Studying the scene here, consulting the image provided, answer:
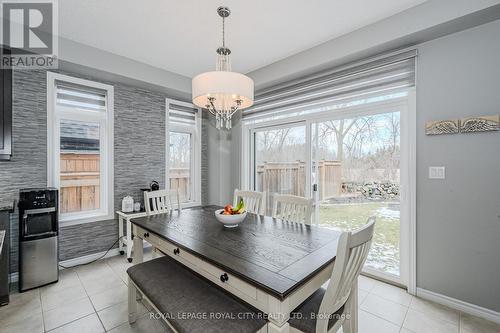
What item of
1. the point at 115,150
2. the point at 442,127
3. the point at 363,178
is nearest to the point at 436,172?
the point at 442,127

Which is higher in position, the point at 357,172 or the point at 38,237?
the point at 357,172

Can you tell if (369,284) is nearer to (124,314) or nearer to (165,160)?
(124,314)

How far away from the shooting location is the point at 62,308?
2.00m

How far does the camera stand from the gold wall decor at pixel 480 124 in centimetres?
181

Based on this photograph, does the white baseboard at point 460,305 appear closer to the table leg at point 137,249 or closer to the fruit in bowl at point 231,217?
the fruit in bowl at point 231,217

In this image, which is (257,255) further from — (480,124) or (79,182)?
(79,182)

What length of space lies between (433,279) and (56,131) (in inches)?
174

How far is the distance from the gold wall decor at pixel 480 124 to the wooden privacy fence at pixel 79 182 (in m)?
4.23

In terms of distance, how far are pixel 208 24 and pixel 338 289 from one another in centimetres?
255

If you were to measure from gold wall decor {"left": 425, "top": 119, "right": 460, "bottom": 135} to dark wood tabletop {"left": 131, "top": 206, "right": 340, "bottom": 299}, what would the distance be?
1.40 metres

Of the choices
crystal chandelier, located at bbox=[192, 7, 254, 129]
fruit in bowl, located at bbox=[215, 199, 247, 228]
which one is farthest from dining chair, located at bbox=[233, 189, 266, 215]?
crystal chandelier, located at bbox=[192, 7, 254, 129]

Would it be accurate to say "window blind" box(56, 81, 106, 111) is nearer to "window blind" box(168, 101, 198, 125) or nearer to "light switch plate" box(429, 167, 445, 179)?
"window blind" box(168, 101, 198, 125)

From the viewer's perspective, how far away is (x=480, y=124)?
6.12ft

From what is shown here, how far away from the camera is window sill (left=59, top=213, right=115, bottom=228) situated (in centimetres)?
276
